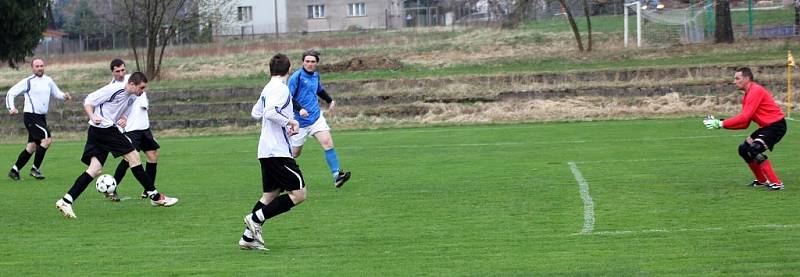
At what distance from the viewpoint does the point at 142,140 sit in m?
14.4

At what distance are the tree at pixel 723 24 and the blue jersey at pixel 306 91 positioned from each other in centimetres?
2567

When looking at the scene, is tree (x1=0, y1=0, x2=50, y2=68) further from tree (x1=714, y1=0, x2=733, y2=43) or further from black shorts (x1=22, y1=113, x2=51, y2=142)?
tree (x1=714, y1=0, x2=733, y2=43)

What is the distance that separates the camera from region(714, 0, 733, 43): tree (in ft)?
123

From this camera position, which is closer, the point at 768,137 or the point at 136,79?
the point at 136,79

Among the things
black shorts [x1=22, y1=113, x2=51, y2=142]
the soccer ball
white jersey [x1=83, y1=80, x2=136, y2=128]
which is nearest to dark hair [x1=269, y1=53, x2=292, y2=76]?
white jersey [x1=83, y1=80, x2=136, y2=128]

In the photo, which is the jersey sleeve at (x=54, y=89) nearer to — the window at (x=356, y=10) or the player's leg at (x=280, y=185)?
the player's leg at (x=280, y=185)

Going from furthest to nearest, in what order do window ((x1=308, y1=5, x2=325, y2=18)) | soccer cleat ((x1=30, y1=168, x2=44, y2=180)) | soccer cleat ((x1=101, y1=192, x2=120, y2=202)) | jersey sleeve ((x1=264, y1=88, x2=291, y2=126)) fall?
1. window ((x1=308, y1=5, x2=325, y2=18))
2. soccer cleat ((x1=30, y1=168, x2=44, y2=180))
3. soccer cleat ((x1=101, y1=192, x2=120, y2=202))
4. jersey sleeve ((x1=264, y1=88, x2=291, y2=126))

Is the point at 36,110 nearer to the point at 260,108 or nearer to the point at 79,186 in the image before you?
the point at 79,186

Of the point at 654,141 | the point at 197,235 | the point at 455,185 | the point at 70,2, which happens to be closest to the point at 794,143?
the point at 654,141

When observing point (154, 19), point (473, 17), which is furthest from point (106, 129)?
point (473, 17)

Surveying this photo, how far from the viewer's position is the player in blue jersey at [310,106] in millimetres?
15010

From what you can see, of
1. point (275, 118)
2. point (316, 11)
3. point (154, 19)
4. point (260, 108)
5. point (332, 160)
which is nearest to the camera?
point (275, 118)

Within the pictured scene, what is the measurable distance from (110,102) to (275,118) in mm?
3988

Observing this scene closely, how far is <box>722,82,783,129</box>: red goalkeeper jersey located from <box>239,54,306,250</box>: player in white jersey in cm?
535
